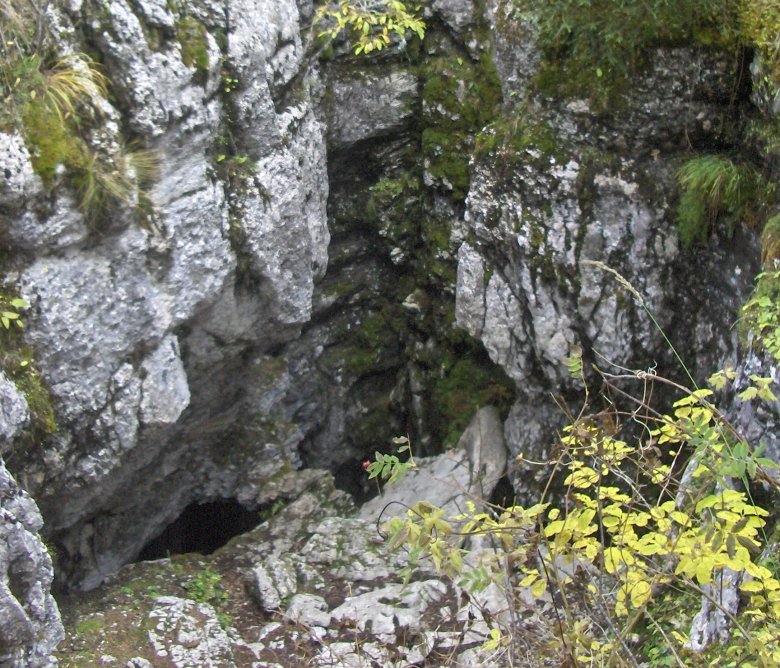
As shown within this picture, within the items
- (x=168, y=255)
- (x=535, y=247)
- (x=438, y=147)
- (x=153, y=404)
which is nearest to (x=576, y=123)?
(x=535, y=247)

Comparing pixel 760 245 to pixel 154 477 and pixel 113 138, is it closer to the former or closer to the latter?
pixel 113 138

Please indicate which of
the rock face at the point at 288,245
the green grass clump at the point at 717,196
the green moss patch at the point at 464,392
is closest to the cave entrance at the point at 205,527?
the rock face at the point at 288,245

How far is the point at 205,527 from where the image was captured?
8773 millimetres

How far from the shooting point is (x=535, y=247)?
6.55 meters

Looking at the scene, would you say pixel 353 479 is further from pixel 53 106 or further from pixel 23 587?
pixel 53 106

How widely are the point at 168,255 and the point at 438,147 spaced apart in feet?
11.4

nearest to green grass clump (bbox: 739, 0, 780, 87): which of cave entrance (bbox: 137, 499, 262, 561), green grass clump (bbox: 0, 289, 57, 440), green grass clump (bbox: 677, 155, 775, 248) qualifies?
green grass clump (bbox: 677, 155, 775, 248)

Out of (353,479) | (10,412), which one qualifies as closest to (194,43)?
(10,412)

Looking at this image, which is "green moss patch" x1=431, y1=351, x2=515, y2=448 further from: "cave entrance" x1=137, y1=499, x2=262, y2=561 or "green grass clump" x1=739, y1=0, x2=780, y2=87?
"green grass clump" x1=739, y1=0, x2=780, y2=87

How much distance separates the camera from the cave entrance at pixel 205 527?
336 inches

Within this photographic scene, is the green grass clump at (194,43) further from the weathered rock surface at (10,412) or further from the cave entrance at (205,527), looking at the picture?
the cave entrance at (205,527)

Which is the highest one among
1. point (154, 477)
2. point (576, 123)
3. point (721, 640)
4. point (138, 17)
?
point (138, 17)

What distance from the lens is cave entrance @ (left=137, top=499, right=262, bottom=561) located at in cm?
853

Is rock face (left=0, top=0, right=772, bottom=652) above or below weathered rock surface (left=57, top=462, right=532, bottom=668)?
above
